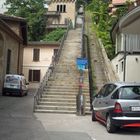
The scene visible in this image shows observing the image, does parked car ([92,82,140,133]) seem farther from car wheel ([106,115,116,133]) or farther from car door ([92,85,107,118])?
car door ([92,85,107,118])

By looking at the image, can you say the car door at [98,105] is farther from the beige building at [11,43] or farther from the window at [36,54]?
the window at [36,54]

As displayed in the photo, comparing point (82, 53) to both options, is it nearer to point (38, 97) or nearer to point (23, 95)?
point (23, 95)

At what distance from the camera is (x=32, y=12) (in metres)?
76.2

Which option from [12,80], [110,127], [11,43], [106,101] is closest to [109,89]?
[106,101]

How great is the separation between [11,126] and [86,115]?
5.64m

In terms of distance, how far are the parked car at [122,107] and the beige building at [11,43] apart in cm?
2161

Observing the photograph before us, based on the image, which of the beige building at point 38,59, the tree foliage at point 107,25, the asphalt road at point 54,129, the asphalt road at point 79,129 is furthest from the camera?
the beige building at point 38,59

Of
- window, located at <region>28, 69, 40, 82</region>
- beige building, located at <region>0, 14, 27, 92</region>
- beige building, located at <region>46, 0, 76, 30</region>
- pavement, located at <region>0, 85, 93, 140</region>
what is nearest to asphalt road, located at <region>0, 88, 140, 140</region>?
pavement, located at <region>0, 85, 93, 140</region>

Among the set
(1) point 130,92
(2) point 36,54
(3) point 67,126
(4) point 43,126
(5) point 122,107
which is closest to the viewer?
(5) point 122,107

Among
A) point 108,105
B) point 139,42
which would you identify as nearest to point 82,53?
point 139,42

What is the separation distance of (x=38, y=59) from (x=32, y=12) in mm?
24307

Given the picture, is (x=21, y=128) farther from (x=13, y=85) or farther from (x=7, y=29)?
(x=7, y=29)

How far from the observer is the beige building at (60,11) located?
86.1 m

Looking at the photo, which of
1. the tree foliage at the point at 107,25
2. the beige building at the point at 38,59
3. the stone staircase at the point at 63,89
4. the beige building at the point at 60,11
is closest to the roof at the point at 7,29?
the stone staircase at the point at 63,89
